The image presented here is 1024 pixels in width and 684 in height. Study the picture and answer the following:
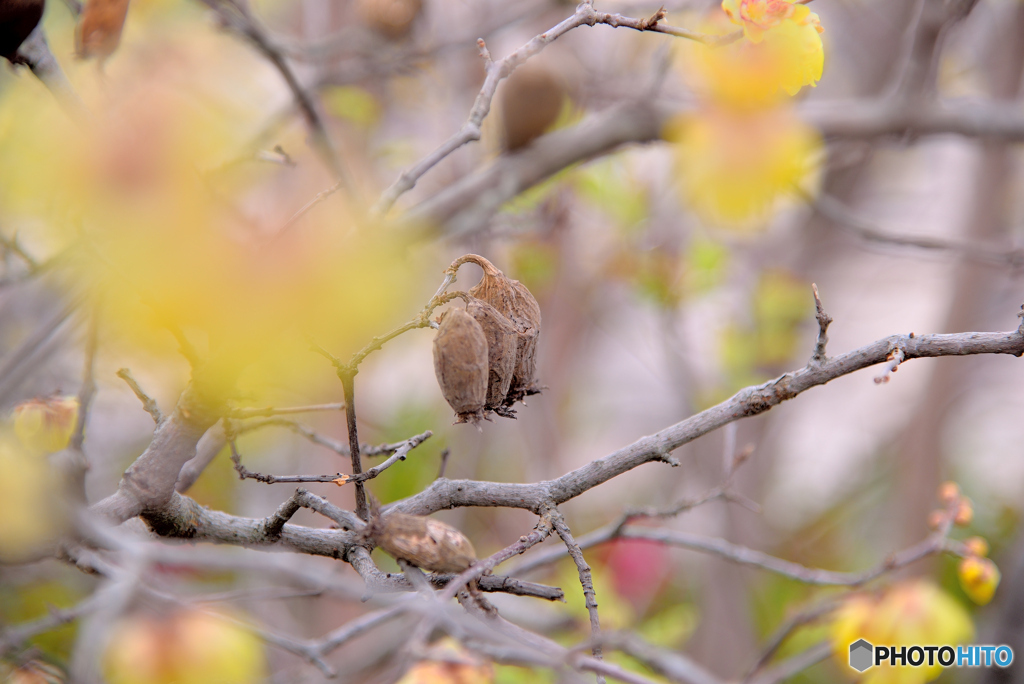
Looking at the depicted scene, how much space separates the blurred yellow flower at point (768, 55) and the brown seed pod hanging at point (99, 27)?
0.83 m

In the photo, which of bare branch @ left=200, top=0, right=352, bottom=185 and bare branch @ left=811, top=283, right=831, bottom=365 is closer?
bare branch @ left=811, top=283, right=831, bottom=365

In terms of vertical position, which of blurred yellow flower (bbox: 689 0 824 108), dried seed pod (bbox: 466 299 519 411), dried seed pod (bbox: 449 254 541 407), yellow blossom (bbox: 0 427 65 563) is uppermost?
blurred yellow flower (bbox: 689 0 824 108)

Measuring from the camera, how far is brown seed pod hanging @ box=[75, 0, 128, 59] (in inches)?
37.8

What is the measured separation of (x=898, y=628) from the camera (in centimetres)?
130

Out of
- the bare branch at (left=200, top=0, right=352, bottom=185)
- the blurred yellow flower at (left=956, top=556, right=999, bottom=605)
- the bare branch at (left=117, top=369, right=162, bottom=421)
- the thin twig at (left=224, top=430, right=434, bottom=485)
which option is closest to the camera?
the thin twig at (left=224, top=430, right=434, bottom=485)

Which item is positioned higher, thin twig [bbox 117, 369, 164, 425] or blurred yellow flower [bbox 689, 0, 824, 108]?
blurred yellow flower [bbox 689, 0, 824, 108]

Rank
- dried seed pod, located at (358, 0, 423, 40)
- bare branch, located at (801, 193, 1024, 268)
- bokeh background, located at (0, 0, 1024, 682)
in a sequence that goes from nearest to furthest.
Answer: bokeh background, located at (0, 0, 1024, 682), bare branch, located at (801, 193, 1024, 268), dried seed pod, located at (358, 0, 423, 40)

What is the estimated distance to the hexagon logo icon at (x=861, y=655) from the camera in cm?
134

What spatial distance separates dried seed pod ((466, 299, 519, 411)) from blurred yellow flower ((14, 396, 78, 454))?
55cm

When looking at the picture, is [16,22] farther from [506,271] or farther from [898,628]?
[898,628]

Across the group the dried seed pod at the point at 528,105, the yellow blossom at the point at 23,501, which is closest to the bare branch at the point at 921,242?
the dried seed pod at the point at 528,105

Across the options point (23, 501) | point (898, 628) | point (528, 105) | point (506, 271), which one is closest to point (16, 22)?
point (23, 501)

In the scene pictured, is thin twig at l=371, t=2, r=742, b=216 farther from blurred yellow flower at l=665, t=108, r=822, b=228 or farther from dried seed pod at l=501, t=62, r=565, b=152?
dried seed pod at l=501, t=62, r=565, b=152

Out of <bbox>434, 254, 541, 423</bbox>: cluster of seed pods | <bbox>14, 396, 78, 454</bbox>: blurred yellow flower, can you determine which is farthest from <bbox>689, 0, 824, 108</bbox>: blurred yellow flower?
<bbox>14, 396, 78, 454</bbox>: blurred yellow flower
